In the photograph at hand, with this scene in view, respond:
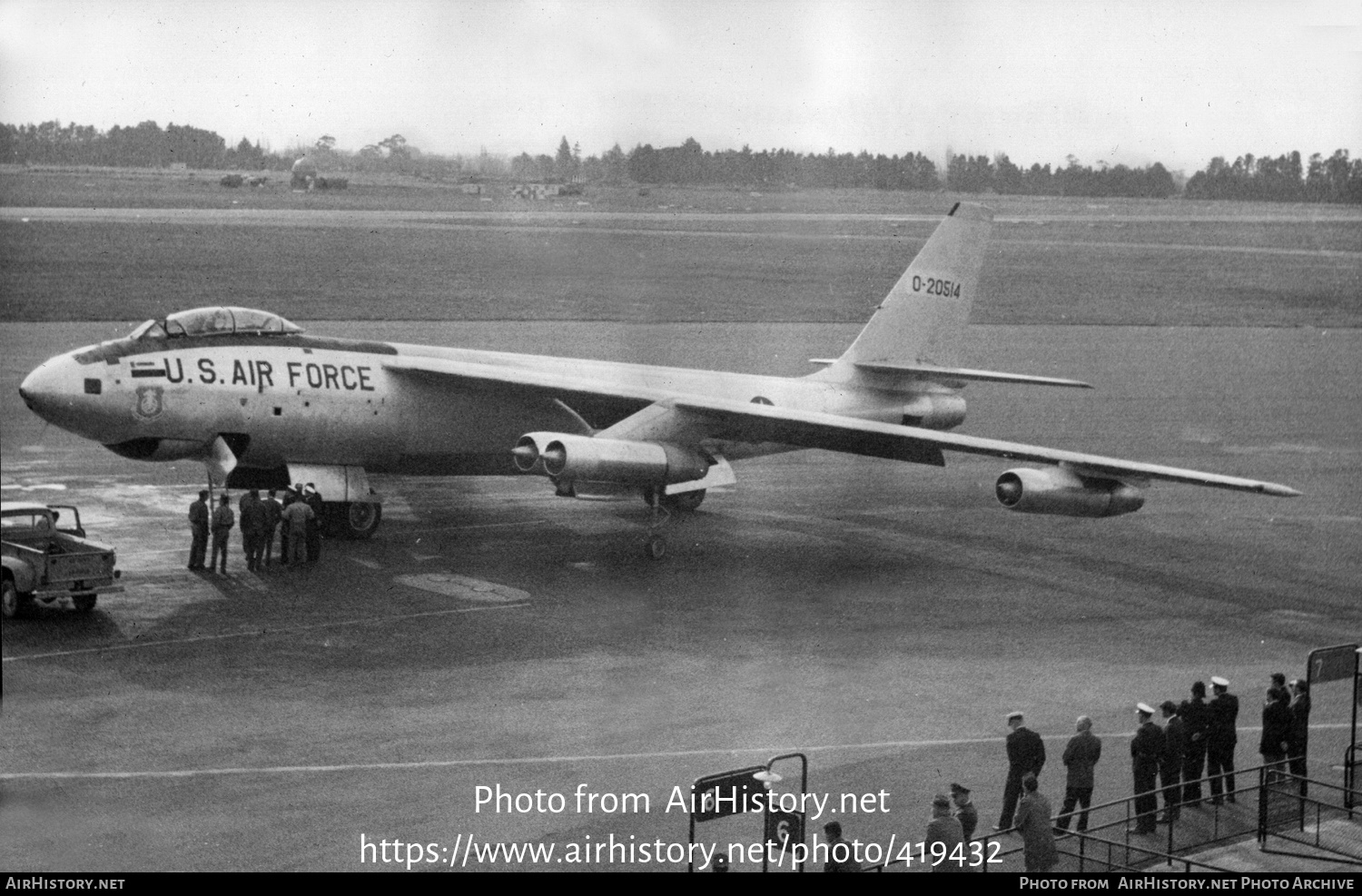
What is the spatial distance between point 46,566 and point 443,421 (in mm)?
7996

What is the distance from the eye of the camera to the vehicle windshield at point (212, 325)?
23234 mm

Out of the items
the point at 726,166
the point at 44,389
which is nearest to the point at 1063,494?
the point at 44,389

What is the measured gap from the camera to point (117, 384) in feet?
73.2

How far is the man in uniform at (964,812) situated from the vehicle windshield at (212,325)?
14.9m

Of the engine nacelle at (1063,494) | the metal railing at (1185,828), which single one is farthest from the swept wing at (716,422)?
the metal railing at (1185,828)

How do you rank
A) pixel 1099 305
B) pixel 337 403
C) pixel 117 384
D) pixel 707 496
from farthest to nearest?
1. pixel 1099 305
2. pixel 707 496
3. pixel 337 403
4. pixel 117 384

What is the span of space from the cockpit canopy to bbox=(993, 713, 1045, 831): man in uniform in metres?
14.5

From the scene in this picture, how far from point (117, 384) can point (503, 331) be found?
25.2 meters

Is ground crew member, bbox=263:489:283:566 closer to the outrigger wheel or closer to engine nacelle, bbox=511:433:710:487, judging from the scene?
engine nacelle, bbox=511:433:710:487

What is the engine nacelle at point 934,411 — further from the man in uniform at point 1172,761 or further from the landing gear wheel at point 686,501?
the man in uniform at point 1172,761

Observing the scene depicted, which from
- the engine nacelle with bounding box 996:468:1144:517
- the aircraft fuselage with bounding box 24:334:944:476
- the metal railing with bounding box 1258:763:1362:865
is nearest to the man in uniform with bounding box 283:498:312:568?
the aircraft fuselage with bounding box 24:334:944:476

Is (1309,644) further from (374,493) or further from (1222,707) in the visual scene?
(374,493)

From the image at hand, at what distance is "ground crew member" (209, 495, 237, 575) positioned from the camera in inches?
882
